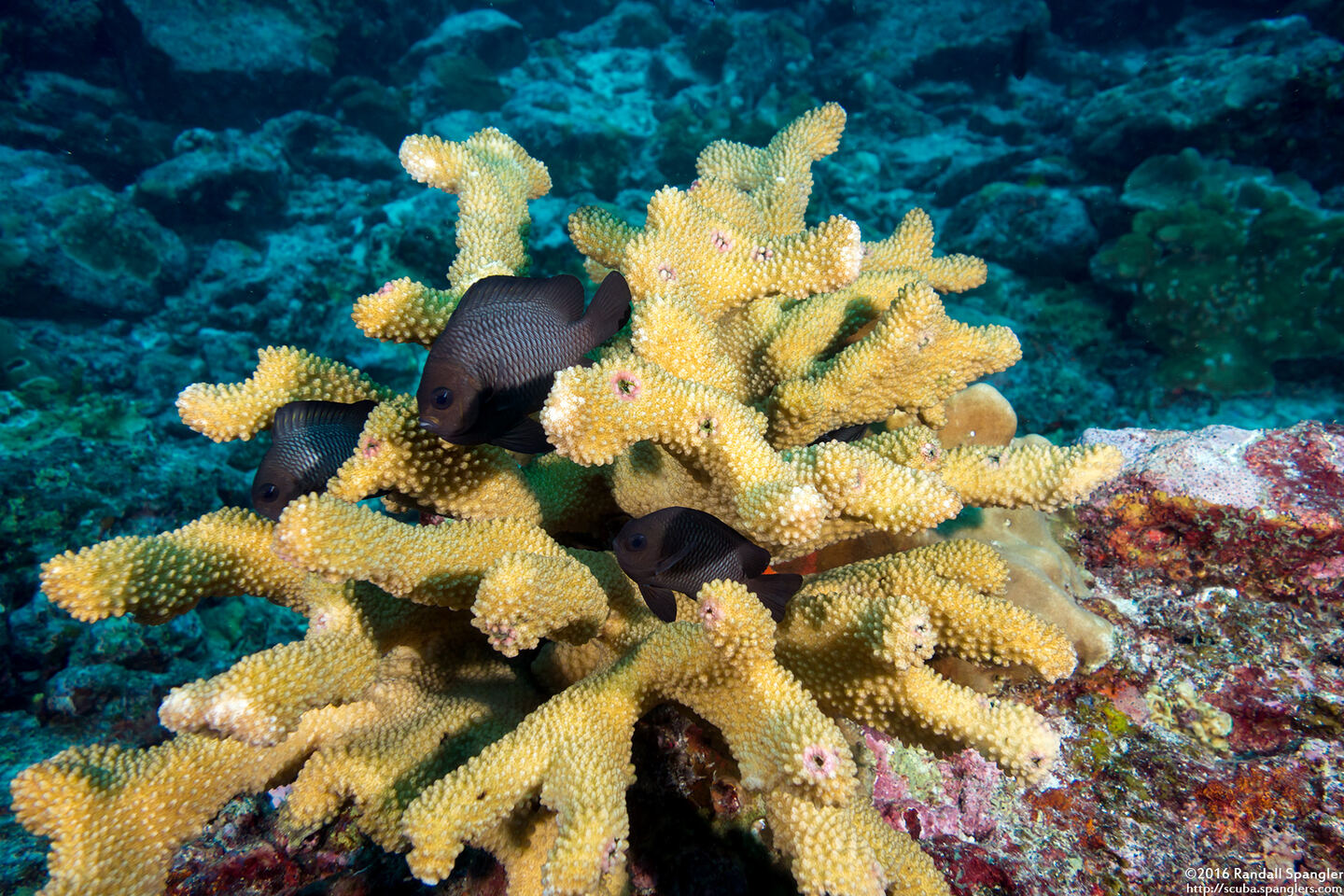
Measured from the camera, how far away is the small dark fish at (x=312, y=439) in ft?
6.31

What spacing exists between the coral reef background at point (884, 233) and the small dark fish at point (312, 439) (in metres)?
1.32

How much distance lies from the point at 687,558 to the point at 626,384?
0.55 meters

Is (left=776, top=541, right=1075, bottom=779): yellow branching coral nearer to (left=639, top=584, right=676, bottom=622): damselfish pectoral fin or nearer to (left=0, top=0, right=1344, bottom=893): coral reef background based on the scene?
(left=639, top=584, right=676, bottom=622): damselfish pectoral fin

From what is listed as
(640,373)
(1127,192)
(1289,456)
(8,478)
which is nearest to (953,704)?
(640,373)

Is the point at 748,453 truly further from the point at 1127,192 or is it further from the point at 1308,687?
the point at 1127,192

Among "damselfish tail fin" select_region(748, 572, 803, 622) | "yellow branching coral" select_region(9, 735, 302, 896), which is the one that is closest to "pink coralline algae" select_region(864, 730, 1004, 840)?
"damselfish tail fin" select_region(748, 572, 803, 622)

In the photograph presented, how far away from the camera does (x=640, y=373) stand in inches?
53.2

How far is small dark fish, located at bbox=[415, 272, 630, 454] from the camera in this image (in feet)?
5.16

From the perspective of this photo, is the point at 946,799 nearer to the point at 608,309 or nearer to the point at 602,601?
the point at 602,601

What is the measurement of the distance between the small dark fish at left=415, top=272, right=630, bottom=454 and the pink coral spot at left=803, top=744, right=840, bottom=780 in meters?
0.98

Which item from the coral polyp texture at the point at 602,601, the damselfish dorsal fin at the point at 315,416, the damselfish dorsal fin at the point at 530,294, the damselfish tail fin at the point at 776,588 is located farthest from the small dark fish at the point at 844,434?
the damselfish dorsal fin at the point at 315,416

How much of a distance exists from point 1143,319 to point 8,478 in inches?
571

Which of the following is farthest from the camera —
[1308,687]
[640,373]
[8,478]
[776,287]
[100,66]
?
[100,66]

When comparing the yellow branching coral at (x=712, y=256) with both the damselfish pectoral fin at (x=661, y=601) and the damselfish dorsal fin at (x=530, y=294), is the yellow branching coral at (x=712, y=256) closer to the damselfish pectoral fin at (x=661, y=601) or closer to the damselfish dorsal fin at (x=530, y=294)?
the damselfish dorsal fin at (x=530, y=294)
